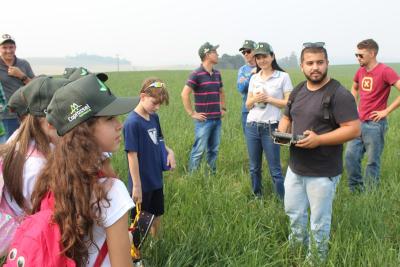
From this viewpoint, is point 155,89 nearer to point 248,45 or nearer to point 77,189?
point 77,189

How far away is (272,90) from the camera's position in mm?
3676

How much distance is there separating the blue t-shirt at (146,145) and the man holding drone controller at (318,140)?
1.04m

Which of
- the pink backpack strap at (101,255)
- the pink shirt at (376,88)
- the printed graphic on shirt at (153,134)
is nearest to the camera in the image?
the pink backpack strap at (101,255)

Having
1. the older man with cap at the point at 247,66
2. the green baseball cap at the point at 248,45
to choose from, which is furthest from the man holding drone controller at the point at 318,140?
the green baseball cap at the point at 248,45

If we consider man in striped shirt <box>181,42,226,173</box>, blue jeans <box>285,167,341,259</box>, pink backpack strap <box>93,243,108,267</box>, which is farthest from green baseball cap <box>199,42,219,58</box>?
pink backpack strap <box>93,243,108,267</box>

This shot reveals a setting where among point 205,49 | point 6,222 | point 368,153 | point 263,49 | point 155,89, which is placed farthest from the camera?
point 205,49

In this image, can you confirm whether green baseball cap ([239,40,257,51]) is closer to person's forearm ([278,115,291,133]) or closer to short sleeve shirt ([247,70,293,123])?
short sleeve shirt ([247,70,293,123])

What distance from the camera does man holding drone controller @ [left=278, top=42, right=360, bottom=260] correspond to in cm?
241

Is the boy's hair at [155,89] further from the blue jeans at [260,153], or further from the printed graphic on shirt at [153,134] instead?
the blue jeans at [260,153]

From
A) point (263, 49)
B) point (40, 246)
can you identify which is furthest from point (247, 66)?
point (40, 246)

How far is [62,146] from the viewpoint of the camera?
1.35 metres

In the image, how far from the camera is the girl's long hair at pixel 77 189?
50.3 inches

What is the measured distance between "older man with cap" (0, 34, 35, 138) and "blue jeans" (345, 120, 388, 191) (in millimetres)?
4062

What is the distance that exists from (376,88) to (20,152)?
3650mm
